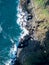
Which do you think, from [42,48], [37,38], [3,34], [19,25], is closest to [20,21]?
[19,25]

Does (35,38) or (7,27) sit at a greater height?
(7,27)

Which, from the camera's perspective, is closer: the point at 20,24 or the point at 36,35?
the point at 36,35

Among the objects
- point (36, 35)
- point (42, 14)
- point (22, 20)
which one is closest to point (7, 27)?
point (22, 20)

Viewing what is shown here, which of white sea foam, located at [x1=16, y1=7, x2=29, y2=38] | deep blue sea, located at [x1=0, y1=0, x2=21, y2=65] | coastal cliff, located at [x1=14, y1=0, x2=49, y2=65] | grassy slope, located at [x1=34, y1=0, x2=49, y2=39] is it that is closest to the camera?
coastal cliff, located at [x1=14, y1=0, x2=49, y2=65]

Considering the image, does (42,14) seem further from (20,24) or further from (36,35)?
(36,35)

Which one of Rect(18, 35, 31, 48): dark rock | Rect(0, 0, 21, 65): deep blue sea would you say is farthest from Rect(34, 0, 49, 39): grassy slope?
Rect(0, 0, 21, 65): deep blue sea

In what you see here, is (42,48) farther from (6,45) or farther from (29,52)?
(6,45)

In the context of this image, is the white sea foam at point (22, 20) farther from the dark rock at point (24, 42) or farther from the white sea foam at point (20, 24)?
the dark rock at point (24, 42)

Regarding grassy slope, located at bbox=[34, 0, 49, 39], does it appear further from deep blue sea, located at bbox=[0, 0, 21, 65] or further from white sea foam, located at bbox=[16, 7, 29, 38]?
deep blue sea, located at bbox=[0, 0, 21, 65]
